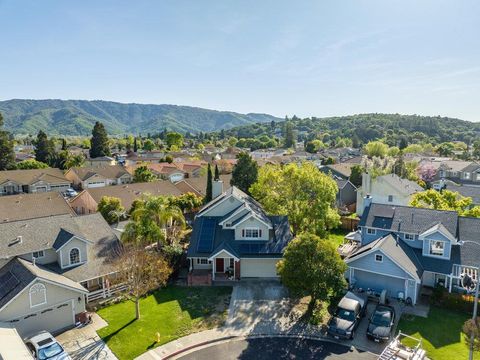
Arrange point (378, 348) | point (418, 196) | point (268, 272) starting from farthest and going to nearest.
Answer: point (418, 196)
point (268, 272)
point (378, 348)

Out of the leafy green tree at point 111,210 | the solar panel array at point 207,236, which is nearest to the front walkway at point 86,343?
the solar panel array at point 207,236

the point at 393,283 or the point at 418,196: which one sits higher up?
the point at 418,196

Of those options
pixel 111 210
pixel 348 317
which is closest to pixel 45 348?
pixel 348 317

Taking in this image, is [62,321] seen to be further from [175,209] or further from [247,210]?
[247,210]

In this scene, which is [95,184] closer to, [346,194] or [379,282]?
[346,194]

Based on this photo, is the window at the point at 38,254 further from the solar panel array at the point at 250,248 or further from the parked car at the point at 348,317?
the parked car at the point at 348,317

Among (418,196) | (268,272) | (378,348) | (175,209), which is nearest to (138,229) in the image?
(175,209)

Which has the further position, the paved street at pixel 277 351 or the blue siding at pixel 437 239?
the blue siding at pixel 437 239
